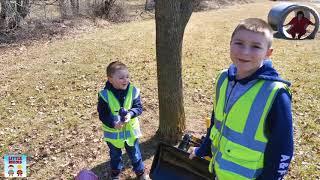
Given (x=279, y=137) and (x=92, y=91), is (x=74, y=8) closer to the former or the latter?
(x=92, y=91)

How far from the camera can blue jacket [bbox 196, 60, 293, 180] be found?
2658 mm

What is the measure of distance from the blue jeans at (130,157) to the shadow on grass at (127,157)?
50cm

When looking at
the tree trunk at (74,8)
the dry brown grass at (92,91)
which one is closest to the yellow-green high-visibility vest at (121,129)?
the dry brown grass at (92,91)

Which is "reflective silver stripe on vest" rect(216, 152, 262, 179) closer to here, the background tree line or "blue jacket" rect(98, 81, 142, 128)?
"blue jacket" rect(98, 81, 142, 128)

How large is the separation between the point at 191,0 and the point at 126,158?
8.02 ft

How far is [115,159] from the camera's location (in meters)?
5.05

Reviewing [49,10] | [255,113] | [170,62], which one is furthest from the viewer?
[49,10]

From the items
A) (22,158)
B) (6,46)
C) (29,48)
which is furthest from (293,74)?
(6,46)

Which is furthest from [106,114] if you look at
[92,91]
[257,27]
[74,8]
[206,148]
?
[74,8]

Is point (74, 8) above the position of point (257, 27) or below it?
below

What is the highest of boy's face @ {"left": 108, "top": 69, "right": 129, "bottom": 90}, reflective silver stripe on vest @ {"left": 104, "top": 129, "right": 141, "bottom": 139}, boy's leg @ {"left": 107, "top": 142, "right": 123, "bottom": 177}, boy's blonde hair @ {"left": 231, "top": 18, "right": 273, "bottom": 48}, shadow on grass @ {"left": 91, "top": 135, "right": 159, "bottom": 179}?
boy's blonde hair @ {"left": 231, "top": 18, "right": 273, "bottom": 48}

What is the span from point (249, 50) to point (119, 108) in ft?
7.28

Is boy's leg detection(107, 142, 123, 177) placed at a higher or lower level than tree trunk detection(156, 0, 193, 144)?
lower

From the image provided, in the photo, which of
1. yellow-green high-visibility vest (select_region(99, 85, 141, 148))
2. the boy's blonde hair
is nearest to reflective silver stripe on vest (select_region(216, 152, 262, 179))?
the boy's blonde hair
